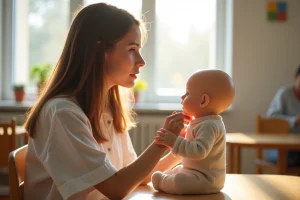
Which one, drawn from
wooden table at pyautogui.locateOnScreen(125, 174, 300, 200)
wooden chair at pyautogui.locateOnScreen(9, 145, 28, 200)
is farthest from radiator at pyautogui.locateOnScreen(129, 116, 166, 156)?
wooden chair at pyautogui.locateOnScreen(9, 145, 28, 200)

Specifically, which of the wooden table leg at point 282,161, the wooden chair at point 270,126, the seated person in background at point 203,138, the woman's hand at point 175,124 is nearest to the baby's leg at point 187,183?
the seated person in background at point 203,138

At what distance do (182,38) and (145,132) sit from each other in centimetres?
105

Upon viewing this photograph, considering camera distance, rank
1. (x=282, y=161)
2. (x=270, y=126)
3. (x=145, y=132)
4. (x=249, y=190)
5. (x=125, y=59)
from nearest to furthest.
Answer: (x=249, y=190)
(x=125, y=59)
(x=282, y=161)
(x=270, y=126)
(x=145, y=132)

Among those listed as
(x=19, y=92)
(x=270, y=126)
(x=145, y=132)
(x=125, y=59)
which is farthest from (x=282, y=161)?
(x=19, y=92)

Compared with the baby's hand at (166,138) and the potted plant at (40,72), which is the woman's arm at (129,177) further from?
the potted plant at (40,72)

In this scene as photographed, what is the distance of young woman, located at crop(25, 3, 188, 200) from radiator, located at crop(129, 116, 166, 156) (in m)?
2.67

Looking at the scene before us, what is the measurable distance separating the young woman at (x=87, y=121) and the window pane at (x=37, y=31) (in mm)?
3207

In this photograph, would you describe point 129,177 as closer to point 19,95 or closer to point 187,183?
point 187,183

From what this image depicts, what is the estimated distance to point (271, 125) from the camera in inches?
152

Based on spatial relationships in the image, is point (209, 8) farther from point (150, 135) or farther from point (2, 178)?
point (2, 178)

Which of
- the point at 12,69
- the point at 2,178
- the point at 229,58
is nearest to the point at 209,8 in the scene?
the point at 229,58

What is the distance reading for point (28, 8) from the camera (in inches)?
185

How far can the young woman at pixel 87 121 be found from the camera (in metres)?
1.27

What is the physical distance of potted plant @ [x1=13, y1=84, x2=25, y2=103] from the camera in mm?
4469
